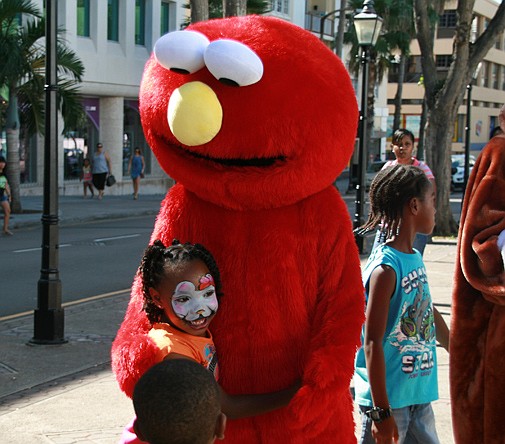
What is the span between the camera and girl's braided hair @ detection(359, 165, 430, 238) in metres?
3.70

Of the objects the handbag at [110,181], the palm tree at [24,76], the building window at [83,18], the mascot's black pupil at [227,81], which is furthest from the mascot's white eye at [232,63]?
the building window at [83,18]

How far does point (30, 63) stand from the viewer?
1931 centimetres

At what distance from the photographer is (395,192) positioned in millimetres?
3725

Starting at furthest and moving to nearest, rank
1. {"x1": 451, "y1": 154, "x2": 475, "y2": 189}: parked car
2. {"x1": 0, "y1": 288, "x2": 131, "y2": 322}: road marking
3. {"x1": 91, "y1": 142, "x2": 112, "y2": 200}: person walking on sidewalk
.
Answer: {"x1": 451, "y1": 154, "x2": 475, "y2": 189}: parked car → {"x1": 91, "y1": 142, "x2": 112, "y2": 200}: person walking on sidewalk → {"x1": 0, "y1": 288, "x2": 131, "y2": 322}: road marking

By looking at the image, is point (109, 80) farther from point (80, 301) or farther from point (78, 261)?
point (80, 301)

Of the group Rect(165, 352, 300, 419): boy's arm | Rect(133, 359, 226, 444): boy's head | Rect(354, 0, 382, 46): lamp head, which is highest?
Rect(354, 0, 382, 46): lamp head

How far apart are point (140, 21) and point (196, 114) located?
2899 centimetres

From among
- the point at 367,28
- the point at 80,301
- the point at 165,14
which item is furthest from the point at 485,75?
the point at 80,301

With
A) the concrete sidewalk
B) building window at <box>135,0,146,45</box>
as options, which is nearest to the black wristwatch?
the concrete sidewalk

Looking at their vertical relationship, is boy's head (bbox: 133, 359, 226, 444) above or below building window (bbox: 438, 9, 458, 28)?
below

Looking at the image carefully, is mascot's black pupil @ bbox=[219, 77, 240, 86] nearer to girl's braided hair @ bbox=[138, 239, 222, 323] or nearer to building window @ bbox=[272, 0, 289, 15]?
girl's braided hair @ bbox=[138, 239, 222, 323]

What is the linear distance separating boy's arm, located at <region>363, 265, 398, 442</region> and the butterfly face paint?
0.75 metres

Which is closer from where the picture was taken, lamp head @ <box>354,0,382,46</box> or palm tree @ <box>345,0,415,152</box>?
lamp head @ <box>354,0,382,46</box>

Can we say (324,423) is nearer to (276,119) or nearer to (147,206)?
(276,119)
